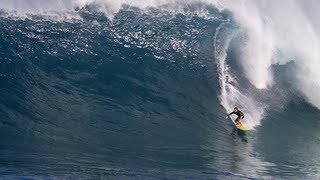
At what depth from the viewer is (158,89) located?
846 inches

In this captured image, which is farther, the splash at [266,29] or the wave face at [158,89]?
the splash at [266,29]

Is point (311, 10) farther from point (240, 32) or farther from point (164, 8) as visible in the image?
point (164, 8)

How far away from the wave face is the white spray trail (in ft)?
0.20

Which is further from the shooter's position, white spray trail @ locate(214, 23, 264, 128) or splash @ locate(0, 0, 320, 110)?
splash @ locate(0, 0, 320, 110)

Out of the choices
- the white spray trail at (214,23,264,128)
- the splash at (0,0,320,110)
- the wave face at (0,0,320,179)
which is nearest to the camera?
the wave face at (0,0,320,179)

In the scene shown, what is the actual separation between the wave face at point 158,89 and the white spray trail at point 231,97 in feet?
0.20

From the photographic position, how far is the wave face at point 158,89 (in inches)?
607

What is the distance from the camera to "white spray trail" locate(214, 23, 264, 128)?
21594 millimetres

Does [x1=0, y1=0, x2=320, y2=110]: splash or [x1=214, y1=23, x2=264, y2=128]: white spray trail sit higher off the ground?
[x1=0, y1=0, x2=320, y2=110]: splash

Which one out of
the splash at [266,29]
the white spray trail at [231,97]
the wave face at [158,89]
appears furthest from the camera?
the splash at [266,29]

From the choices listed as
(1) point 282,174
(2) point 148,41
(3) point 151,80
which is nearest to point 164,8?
(2) point 148,41

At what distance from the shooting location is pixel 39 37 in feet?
74.1

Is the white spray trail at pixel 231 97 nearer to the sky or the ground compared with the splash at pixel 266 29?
nearer to the ground

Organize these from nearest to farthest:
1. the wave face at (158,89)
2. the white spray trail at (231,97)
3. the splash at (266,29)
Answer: the wave face at (158,89) < the white spray trail at (231,97) < the splash at (266,29)
